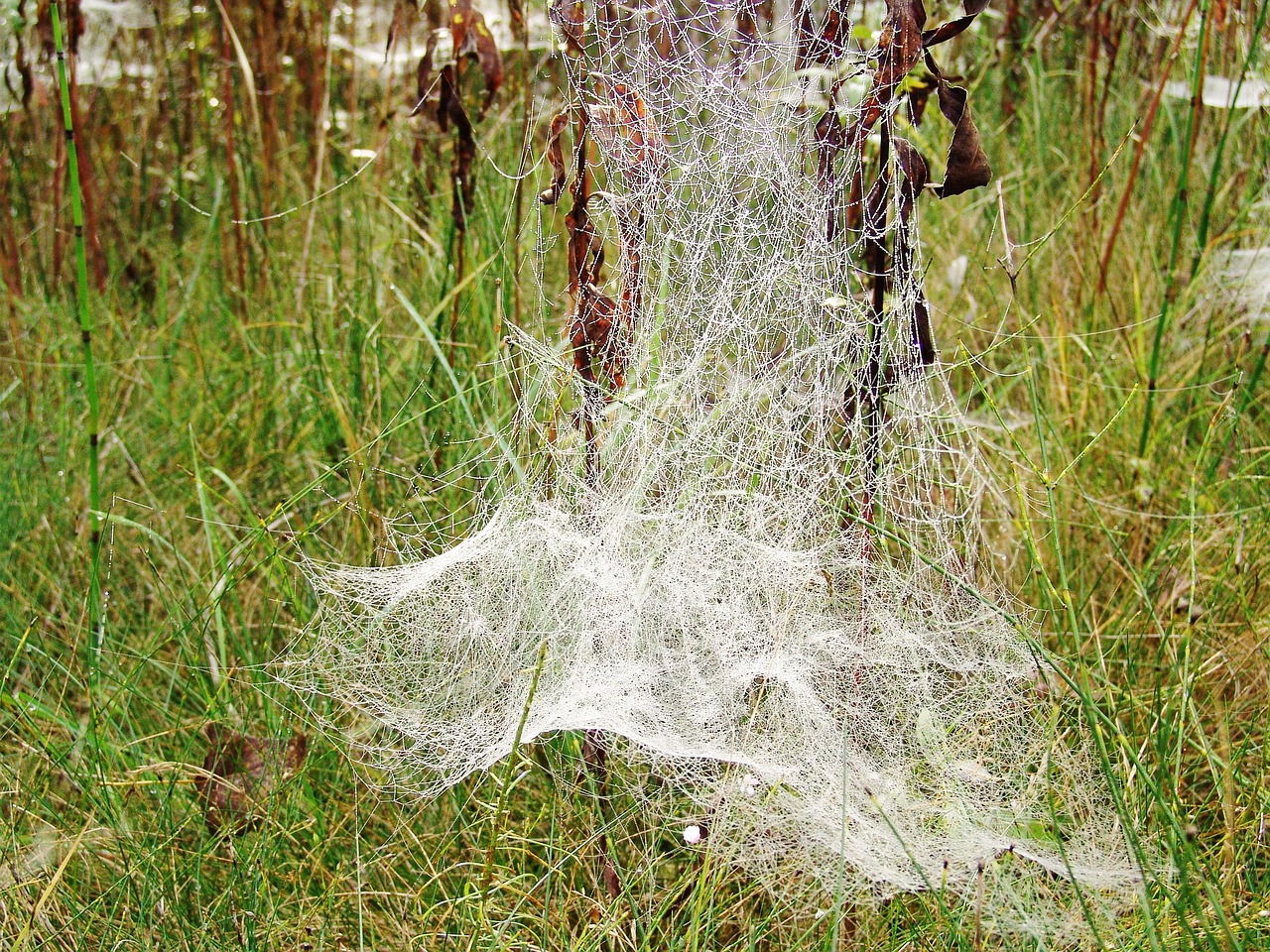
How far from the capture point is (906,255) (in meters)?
1.57

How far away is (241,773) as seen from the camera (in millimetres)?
1603

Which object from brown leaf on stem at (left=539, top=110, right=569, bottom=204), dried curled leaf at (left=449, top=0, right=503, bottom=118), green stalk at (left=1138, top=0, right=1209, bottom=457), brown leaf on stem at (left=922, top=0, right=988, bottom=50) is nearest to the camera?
brown leaf on stem at (left=922, top=0, right=988, bottom=50)

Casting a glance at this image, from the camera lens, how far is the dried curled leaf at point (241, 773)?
151 centimetres

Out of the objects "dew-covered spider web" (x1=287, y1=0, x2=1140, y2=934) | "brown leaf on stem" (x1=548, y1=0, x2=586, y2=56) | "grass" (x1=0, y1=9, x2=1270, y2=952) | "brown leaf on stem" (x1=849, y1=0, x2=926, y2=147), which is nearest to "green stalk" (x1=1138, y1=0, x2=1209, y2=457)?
"grass" (x1=0, y1=9, x2=1270, y2=952)

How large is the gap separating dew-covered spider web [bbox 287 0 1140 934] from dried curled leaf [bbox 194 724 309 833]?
12 cm

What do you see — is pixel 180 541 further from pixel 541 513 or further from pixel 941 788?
pixel 941 788

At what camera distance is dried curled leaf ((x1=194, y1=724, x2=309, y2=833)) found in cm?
151

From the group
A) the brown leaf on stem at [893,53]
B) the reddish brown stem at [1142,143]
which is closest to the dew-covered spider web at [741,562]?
the brown leaf on stem at [893,53]

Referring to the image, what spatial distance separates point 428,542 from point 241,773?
0.43 meters

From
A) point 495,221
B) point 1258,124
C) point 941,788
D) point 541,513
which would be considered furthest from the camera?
point 1258,124

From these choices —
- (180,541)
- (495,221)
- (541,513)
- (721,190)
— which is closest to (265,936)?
(541,513)

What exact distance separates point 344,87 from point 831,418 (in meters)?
3.23

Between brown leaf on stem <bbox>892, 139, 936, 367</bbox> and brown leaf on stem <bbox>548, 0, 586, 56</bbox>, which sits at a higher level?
brown leaf on stem <bbox>548, 0, 586, 56</bbox>

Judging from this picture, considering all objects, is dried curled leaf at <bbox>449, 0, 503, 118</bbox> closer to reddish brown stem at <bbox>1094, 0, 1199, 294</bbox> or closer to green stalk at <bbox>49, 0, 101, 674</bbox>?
green stalk at <bbox>49, 0, 101, 674</bbox>
